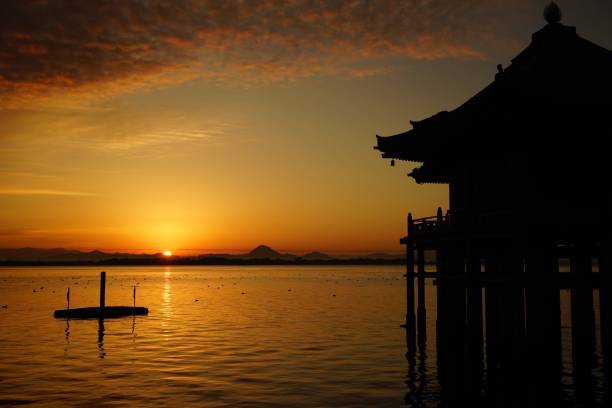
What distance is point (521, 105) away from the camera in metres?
20.0

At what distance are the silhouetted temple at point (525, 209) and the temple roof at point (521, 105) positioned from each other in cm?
4

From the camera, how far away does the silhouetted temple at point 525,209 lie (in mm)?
19984

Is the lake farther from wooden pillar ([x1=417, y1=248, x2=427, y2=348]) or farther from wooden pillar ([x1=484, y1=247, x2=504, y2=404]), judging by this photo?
wooden pillar ([x1=484, y1=247, x2=504, y2=404])

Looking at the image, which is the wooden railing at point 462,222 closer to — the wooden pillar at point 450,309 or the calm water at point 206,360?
the wooden pillar at point 450,309

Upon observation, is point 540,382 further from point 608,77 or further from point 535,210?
point 608,77

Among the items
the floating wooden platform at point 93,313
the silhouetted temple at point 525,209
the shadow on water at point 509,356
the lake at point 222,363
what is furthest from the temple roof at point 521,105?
the floating wooden platform at point 93,313

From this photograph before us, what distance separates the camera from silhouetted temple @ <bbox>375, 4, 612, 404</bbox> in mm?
19984

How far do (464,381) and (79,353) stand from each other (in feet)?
61.6

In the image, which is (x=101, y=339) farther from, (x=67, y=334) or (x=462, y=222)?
(x=462, y=222)

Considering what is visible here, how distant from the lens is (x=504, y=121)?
20.6 metres

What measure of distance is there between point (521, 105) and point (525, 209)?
3.21 meters

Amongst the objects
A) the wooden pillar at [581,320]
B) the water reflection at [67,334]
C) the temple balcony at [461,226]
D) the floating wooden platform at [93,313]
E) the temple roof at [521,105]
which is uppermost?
the temple roof at [521,105]

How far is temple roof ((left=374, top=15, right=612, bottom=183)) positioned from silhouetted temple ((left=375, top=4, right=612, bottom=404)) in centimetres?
4

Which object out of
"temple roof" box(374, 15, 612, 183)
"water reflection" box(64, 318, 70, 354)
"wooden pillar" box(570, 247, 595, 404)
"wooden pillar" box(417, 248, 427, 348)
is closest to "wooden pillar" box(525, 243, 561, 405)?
"temple roof" box(374, 15, 612, 183)
